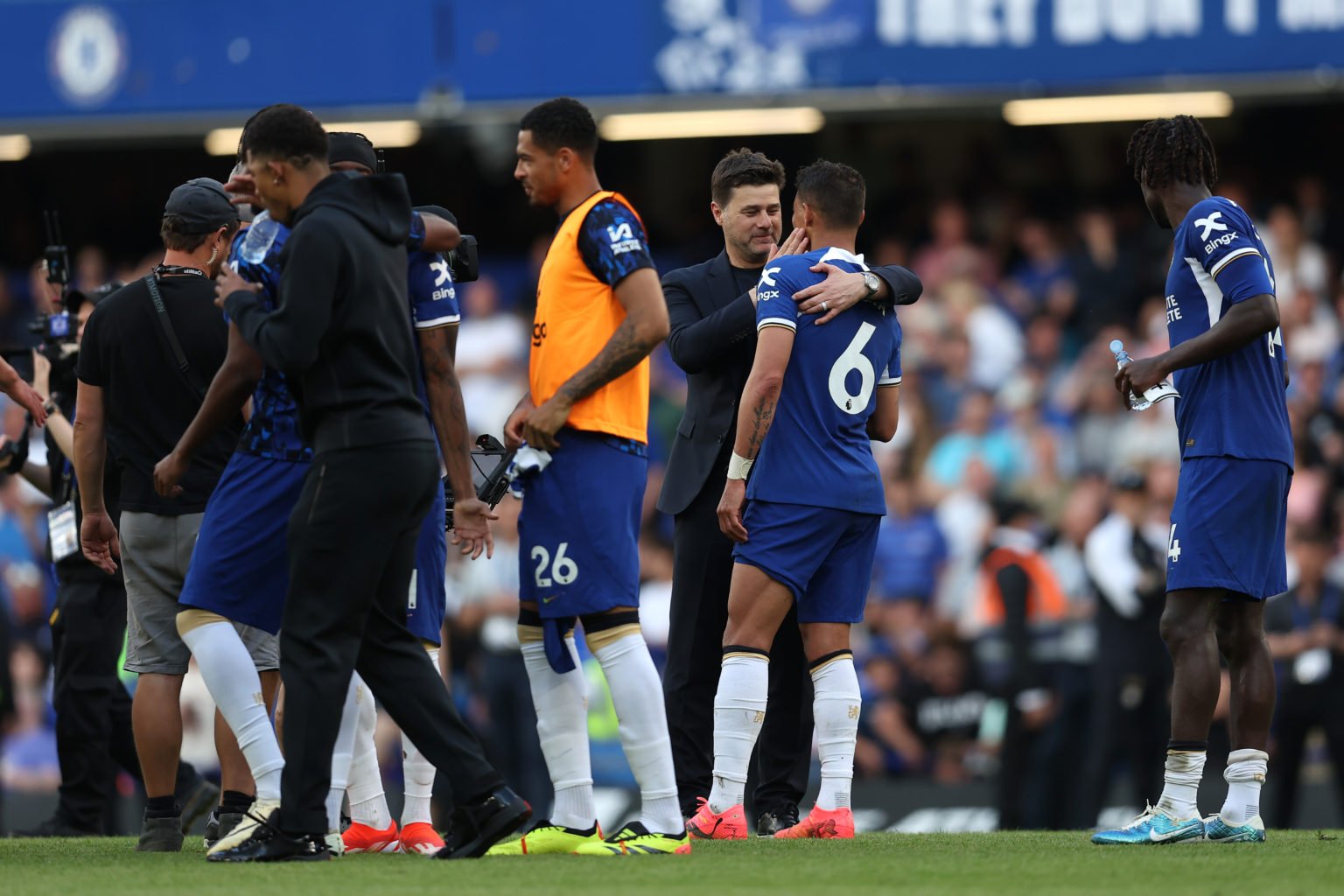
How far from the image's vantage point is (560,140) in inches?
232

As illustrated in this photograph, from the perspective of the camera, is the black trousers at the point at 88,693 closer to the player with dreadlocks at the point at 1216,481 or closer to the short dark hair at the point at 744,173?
the short dark hair at the point at 744,173

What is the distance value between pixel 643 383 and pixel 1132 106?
9410 millimetres

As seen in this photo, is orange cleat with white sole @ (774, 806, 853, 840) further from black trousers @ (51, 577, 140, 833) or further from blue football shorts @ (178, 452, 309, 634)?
black trousers @ (51, 577, 140, 833)

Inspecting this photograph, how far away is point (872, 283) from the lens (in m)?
6.71

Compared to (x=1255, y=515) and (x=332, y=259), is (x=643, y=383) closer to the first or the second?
(x=332, y=259)

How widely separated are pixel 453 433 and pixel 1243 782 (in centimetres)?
290

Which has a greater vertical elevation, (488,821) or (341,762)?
(341,762)

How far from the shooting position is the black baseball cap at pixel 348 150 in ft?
20.5

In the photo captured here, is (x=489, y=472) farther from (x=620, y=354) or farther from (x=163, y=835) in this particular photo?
(x=163, y=835)

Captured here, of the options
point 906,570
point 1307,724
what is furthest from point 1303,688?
point 906,570

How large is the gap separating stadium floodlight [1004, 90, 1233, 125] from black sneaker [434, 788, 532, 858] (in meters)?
9.78

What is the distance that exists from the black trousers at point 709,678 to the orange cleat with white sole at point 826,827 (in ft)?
2.01

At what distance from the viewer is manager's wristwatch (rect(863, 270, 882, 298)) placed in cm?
671

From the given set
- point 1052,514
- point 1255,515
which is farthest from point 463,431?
point 1052,514
